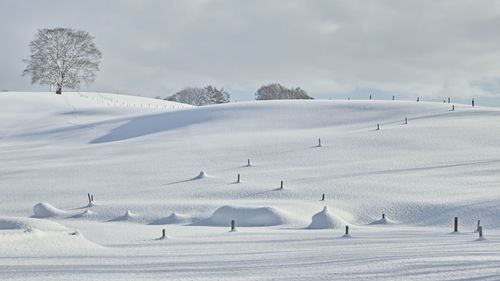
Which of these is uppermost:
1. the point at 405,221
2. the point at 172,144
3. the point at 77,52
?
the point at 77,52

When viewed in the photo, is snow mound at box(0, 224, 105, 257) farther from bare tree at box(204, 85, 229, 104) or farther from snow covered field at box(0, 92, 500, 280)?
bare tree at box(204, 85, 229, 104)

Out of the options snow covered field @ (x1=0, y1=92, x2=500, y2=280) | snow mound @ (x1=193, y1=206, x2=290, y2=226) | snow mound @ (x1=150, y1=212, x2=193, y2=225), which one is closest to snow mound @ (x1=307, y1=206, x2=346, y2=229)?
snow covered field @ (x1=0, y1=92, x2=500, y2=280)

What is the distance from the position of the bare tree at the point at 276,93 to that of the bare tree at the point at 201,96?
8571 millimetres

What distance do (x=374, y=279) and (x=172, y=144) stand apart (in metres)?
35.4

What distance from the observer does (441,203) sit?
2477cm

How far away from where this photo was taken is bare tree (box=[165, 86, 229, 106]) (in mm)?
137625

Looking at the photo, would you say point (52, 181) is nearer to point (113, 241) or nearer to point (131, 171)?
point (131, 171)

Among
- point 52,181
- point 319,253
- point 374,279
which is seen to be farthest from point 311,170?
point 374,279

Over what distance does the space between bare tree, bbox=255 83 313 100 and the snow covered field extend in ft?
236

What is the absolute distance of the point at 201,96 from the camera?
454ft

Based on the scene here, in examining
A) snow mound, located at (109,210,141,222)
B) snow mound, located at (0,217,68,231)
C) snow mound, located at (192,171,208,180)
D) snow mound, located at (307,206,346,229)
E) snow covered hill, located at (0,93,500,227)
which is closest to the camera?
snow mound, located at (0,217,68,231)

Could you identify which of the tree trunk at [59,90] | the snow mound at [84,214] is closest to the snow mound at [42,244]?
the snow mound at [84,214]

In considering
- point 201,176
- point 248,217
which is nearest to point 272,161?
point 201,176

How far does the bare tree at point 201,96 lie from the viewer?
137625mm
